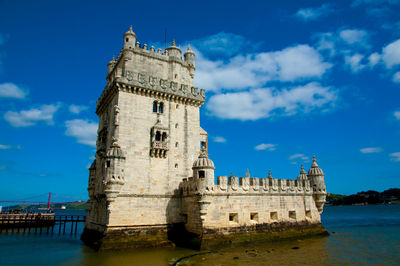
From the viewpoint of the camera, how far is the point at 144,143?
26547 mm

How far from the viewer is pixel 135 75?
27453 mm

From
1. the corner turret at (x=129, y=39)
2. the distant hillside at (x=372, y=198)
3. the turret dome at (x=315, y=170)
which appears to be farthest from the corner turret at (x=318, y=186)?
the distant hillside at (x=372, y=198)

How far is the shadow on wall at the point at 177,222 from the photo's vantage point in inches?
1014

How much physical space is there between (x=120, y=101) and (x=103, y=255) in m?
14.0

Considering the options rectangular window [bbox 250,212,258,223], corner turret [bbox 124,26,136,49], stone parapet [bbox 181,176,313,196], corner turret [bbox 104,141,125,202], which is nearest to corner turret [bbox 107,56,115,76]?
corner turret [bbox 124,26,136,49]

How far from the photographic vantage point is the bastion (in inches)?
944

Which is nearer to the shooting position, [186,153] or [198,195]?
[198,195]

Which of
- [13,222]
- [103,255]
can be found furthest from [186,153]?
[13,222]

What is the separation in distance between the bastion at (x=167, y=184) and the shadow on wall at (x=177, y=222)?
0.31 ft

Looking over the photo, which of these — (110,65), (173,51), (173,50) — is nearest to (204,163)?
(173,51)

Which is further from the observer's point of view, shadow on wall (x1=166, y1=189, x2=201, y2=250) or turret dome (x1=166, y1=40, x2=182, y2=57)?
turret dome (x1=166, y1=40, x2=182, y2=57)

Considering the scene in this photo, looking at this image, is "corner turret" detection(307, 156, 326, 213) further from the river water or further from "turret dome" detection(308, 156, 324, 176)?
the river water

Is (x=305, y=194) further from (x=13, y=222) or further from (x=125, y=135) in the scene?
(x=13, y=222)

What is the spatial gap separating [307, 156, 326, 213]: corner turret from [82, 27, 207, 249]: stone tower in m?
14.9
